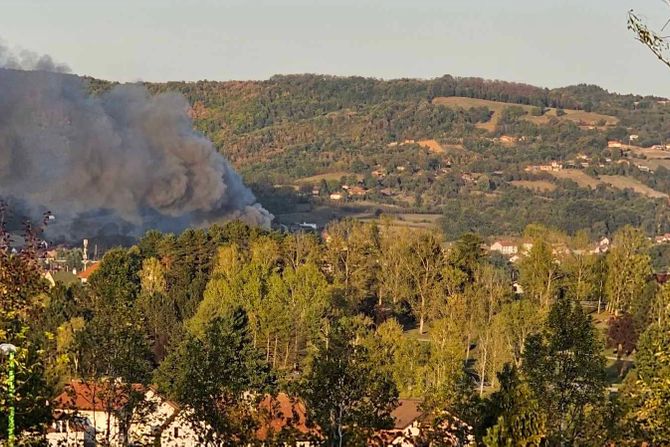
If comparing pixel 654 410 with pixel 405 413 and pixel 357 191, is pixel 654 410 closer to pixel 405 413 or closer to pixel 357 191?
pixel 405 413

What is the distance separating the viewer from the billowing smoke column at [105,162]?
268 ft

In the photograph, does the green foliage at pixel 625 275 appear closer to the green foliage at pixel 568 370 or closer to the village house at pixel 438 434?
the green foliage at pixel 568 370

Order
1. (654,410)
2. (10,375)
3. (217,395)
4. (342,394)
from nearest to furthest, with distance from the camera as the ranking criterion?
(10,375) < (654,410) < (342,394) < (217,395)

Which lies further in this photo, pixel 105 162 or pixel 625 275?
pixel 105 162

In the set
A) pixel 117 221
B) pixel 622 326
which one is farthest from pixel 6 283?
pixel 117 221

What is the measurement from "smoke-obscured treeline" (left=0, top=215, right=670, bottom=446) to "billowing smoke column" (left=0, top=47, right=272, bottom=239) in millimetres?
11995

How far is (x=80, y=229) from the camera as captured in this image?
9719cm

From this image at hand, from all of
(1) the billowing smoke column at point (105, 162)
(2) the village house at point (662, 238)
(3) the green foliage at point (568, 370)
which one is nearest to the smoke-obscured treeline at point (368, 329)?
(3) the green foliage at point (568, 370)

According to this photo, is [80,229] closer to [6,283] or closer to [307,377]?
[307,377]

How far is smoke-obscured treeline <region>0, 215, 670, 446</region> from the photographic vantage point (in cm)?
2112

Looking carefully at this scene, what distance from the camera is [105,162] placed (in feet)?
287

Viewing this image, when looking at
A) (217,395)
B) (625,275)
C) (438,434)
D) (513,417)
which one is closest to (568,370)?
(438,434)

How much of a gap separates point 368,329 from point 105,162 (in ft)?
117

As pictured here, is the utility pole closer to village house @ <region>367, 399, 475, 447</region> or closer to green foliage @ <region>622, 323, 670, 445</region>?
village house @ <region>367, 399, 475, 447</region>
